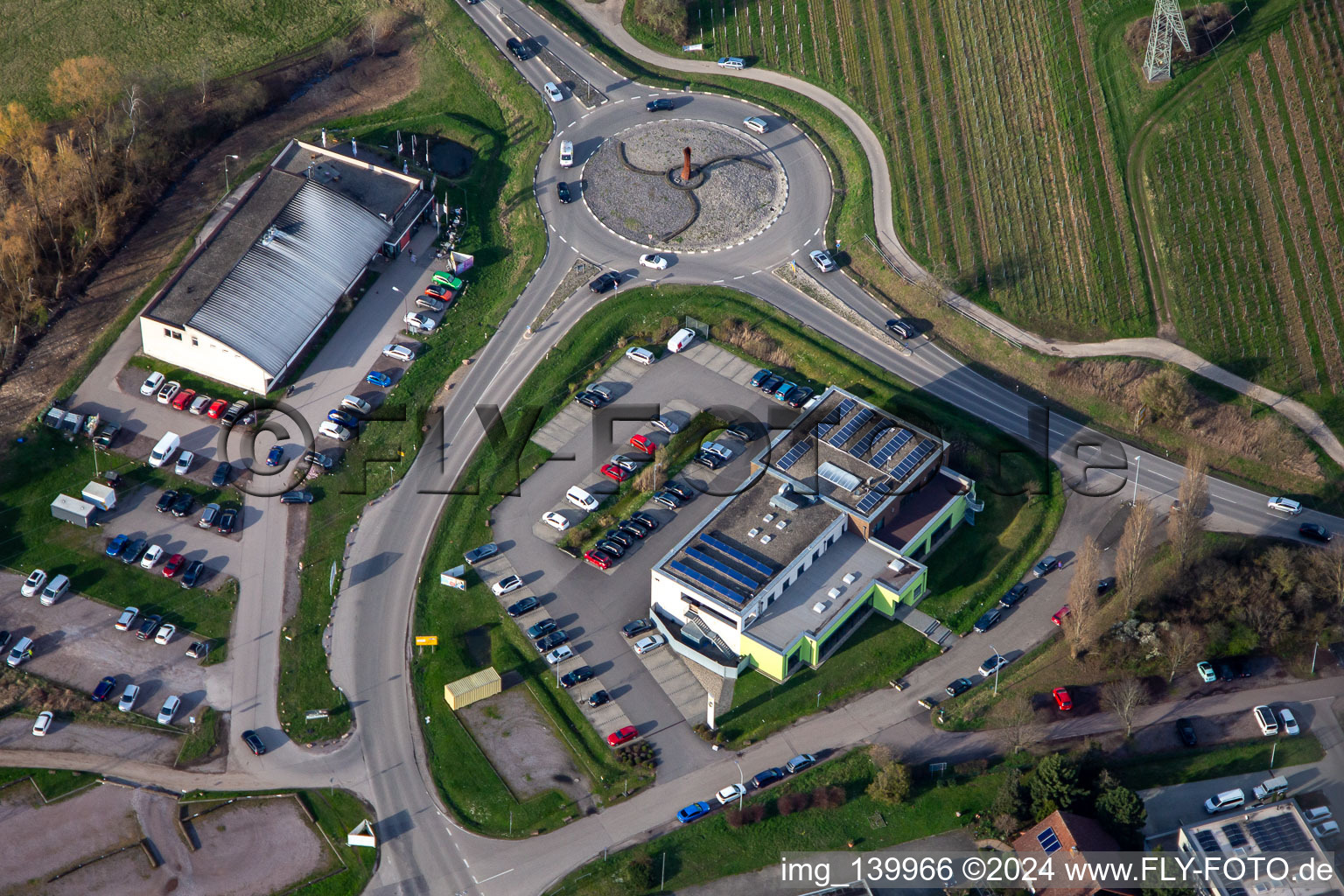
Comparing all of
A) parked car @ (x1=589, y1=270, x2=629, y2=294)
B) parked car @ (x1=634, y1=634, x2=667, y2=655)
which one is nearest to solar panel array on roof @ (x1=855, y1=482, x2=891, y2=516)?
parked car @ (x1=634, y1=634, x2=667, y2=655)

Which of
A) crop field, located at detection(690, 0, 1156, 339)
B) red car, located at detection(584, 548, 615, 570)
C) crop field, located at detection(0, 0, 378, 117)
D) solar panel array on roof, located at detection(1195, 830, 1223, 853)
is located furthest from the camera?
crop field, located at detection(0, 0, 378, 117)

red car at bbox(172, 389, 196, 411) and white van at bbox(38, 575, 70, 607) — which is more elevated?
red car at bbox(172, 389, 196, 411)

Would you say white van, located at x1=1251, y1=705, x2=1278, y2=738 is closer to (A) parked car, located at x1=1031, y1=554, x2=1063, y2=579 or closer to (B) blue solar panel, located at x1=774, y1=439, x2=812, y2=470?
(A) parked car, located at x1=1031, y1=554, x2=1063, y2=579

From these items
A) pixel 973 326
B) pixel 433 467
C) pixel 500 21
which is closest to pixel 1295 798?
pixel 973 326

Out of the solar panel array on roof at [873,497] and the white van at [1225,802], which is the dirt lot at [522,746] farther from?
the white van at [1225,802]

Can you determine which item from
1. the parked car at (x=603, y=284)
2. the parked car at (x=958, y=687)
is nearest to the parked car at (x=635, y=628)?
the parked car at (x=958, y=687)

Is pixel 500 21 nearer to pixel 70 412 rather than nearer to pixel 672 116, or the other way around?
pixel 672 116
